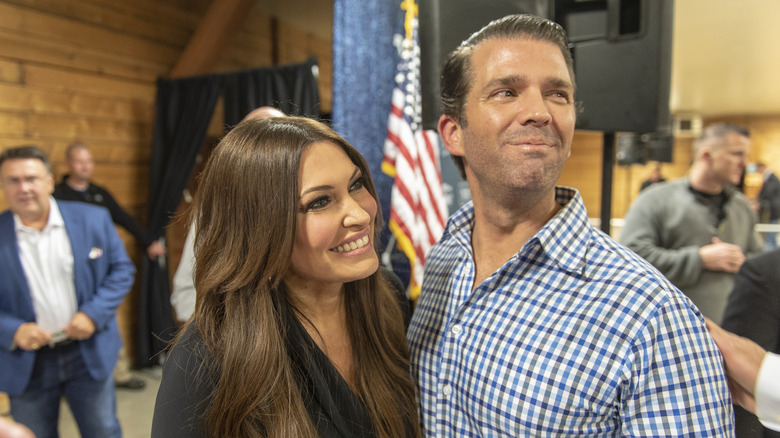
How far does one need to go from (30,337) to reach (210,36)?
2.86 metres

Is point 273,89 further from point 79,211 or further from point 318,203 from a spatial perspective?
point 318,203

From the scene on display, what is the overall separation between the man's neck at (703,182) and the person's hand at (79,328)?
3048 millimetres

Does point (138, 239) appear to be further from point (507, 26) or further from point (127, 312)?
point (507, 26)

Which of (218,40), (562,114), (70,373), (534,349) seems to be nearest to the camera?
(534,349)

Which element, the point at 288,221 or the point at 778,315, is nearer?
the point at 288,221

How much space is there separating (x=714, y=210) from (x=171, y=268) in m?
4.05

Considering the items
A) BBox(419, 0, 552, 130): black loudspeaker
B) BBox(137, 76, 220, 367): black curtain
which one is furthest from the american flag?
BBox(137, 76, 220, 367): black curtain

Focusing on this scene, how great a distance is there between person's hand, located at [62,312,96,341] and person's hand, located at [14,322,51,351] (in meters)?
0.11

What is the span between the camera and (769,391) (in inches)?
32.9

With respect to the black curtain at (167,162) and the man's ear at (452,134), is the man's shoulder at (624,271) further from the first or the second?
the black curtain at (167,162)

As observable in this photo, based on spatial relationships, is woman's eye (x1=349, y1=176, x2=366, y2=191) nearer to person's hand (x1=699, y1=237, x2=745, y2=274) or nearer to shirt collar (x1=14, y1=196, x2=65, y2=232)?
shirt collar (x1=14, y1=196, x2=65, y2=232)

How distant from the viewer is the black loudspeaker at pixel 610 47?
4.29ft

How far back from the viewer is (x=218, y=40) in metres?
4.21

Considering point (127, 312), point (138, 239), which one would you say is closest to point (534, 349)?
point (138, 239)
